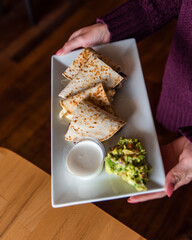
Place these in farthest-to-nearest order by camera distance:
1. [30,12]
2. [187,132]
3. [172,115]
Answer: [30,12], [172,115], [187,132]

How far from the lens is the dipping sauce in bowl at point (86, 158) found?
2.89 feet

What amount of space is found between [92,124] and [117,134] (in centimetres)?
10

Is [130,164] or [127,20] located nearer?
[130,164]

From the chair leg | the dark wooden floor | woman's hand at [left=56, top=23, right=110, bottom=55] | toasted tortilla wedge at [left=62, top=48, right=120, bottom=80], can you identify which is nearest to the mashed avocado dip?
toasted tortilla wedge at [left=62, top=48, right=120, bottom=80]

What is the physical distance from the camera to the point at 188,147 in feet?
2.96

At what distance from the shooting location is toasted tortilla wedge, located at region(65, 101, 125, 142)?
3.10 ft

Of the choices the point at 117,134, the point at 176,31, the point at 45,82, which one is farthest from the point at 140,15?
the point at 45,82

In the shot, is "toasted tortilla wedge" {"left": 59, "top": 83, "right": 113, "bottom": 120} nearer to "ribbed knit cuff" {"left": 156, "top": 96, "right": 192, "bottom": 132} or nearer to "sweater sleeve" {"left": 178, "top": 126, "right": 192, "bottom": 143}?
"sweater sleeve" {"left": 178, "top": 126, "right": 192, "bottom": 143}

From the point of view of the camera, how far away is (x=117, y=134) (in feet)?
3.21

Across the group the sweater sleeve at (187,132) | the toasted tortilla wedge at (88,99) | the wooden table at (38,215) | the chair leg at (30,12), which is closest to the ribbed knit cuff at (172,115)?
the sweater sleeve at (187,132)

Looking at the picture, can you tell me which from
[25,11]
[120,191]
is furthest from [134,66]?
[25,11]

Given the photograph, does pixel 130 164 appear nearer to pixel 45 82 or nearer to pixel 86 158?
pixel 86 158

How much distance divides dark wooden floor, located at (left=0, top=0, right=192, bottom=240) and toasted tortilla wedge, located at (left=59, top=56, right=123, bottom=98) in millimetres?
715

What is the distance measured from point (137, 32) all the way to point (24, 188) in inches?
31.5
